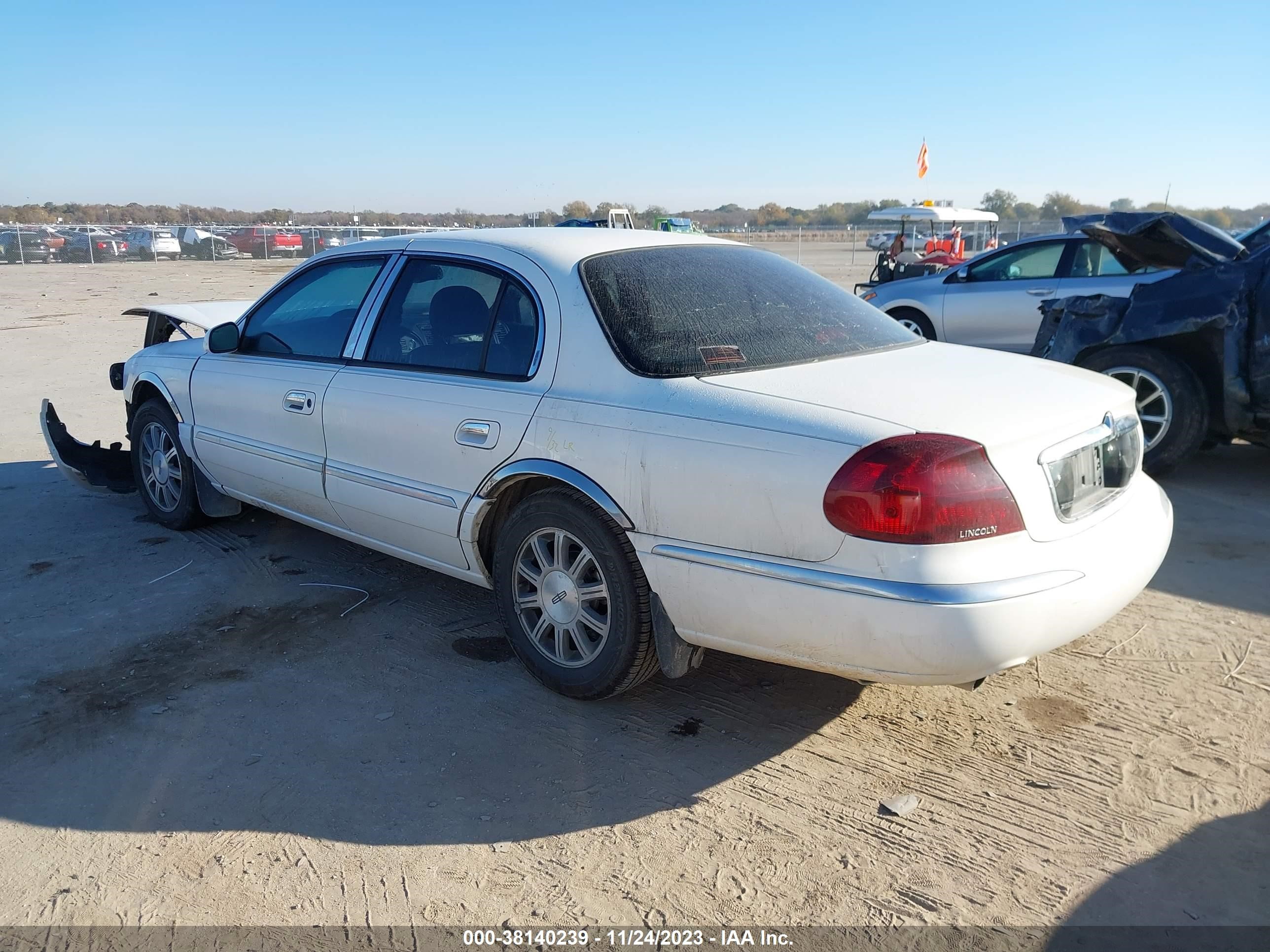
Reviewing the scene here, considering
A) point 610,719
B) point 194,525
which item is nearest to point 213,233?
point 194,525

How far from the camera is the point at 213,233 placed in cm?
4053

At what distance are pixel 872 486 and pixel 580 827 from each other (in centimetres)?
129

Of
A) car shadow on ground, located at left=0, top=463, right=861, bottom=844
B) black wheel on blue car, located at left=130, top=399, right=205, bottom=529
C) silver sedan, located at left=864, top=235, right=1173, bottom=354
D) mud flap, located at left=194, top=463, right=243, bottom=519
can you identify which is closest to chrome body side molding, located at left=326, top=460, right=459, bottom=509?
car shadow on ground, located at left=0, top=463, right=861, bottom=844

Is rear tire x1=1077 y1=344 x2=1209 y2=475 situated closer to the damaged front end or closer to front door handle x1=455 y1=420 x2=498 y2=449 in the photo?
the damaged front end

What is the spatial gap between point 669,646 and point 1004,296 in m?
7.51

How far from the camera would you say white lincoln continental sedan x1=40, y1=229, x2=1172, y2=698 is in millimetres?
2736

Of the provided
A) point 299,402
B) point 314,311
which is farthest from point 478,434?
point 314,311

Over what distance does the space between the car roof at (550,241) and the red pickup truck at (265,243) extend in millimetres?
37946

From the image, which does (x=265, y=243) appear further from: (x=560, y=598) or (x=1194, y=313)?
(x=560, y=598)

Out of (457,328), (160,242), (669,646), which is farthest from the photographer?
(160,242)

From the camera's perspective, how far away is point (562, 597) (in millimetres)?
3514

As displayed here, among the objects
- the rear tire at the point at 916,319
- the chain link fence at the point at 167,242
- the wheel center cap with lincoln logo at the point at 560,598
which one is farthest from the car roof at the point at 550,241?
the chain link fence at the point at 167,242

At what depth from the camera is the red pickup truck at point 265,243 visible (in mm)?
39281

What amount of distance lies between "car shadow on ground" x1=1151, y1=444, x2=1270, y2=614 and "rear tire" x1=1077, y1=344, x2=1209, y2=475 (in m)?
0.21
